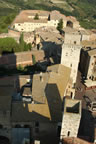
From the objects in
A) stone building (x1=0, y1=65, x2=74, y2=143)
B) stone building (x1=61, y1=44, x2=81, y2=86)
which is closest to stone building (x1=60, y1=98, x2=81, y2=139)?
stone building (x1=0, y1=65, x2=74, y2=143)

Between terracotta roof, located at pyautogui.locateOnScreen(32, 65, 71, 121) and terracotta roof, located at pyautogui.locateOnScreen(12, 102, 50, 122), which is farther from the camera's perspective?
terracotta roof, located at pyautogui.locateOnScreen(32, 65, 71, 121)

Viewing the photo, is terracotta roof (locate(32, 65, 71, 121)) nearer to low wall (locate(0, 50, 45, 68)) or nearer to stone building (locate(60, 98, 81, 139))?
stone building (locate(60, 98, 81, 139))

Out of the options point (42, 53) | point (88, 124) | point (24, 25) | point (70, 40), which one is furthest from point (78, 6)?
point (88, 124)

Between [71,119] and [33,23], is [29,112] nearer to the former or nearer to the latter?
[71,119]

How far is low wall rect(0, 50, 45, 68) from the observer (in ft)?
154

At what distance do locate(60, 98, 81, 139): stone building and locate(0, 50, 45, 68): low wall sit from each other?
2925cm

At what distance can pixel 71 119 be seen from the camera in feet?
61.9

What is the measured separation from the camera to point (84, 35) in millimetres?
58781

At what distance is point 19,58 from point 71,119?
32302 millimetres

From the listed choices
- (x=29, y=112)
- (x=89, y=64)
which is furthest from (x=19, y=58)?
(x=29, y=112)

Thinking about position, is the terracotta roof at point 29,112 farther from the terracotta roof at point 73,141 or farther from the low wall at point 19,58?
the low wall at point 19,58

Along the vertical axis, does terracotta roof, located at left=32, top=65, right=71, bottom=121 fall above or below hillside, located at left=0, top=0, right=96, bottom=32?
below

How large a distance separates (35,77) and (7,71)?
639 inches

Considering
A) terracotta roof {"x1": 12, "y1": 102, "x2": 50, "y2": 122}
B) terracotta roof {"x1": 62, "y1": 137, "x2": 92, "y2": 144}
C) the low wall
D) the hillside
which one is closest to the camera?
terracotta roof {"x1": 62, "y1": 137, "x2": 92, "y2": 144}
